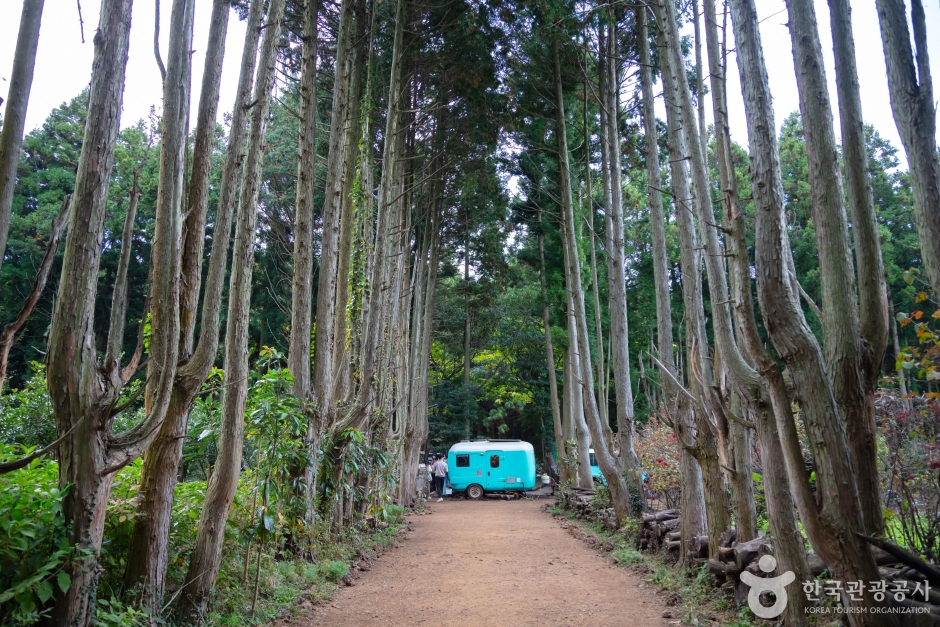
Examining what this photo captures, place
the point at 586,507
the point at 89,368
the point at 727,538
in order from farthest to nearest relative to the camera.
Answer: the point at 586,507 < the point at 727,538 < the point at 89,368

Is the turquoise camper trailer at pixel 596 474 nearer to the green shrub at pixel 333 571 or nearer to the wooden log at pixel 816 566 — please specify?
the green shrub at pixel 333 571

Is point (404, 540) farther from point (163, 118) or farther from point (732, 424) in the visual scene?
point (163, 118)

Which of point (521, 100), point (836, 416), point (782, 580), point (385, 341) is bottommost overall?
point (782, 580)

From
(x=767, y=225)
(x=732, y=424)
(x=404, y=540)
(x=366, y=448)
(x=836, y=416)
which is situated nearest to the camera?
(x=836, y=416)

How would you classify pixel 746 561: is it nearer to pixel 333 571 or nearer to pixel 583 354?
pixel 333 571

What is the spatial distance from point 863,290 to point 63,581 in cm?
474

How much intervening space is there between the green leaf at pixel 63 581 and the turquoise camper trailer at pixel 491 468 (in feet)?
69.9

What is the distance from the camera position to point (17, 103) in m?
2.89

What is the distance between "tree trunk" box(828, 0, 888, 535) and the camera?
331 cm

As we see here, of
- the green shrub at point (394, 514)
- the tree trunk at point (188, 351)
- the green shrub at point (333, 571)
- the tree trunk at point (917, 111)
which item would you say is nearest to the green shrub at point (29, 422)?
the green shrub at point (333, 571)

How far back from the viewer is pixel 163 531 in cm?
432

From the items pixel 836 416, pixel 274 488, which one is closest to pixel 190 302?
pixel 274 488

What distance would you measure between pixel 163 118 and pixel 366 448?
671 cm

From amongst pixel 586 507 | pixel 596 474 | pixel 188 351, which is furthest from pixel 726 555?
pixel 596 474
